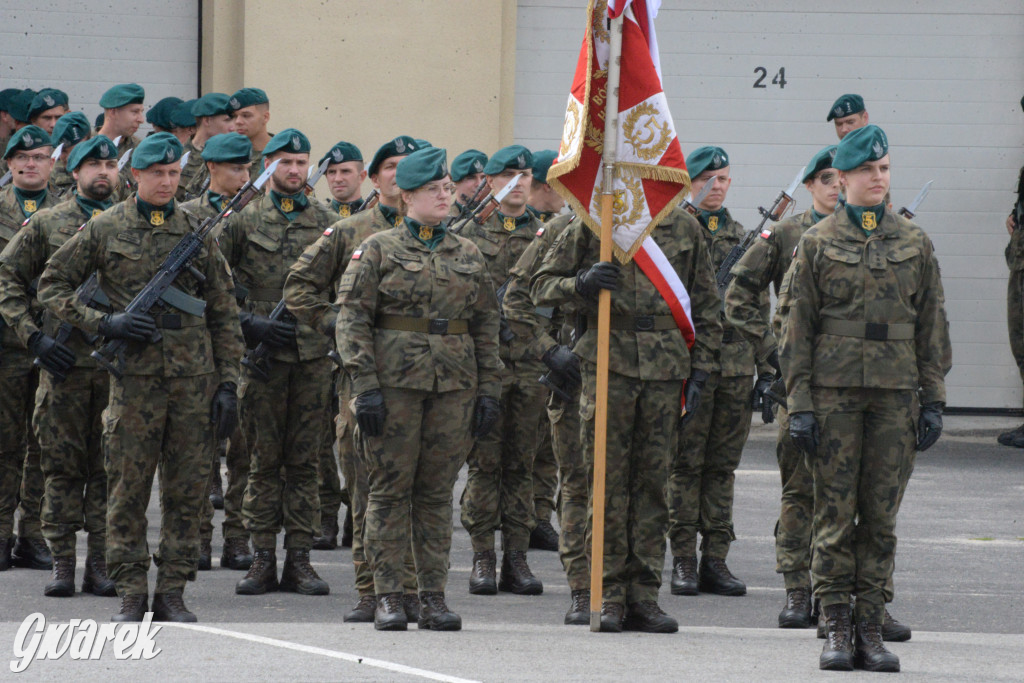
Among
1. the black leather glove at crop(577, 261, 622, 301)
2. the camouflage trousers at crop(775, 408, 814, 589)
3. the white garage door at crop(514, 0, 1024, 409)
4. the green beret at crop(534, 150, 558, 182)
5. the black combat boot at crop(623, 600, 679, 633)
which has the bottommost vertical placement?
the black combat boot at crop(623, 600, 679, 633)

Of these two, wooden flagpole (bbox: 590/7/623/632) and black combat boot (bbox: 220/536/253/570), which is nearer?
wooden flagpole (bbox: 590/7/623/632)

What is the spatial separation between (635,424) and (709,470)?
62.3 inches

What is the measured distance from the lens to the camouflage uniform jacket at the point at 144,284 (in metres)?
7.32

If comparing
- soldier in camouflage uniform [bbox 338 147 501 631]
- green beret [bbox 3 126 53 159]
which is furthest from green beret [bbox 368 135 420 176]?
green beret [bbox 3 126 53 159]

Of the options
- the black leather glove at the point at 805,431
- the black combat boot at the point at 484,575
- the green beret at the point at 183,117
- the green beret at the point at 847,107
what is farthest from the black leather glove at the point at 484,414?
the green beret at the point at 183,117

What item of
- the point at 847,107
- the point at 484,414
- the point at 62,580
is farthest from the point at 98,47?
the point at 484,414

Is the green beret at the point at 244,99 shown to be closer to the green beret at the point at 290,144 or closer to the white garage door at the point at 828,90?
the green beret at the point at 290,144

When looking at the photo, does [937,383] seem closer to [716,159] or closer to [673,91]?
[716,159]

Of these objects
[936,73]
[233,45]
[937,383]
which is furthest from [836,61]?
[937,383]

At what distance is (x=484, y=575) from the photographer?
848cm

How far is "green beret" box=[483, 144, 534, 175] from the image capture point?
29.5 ft

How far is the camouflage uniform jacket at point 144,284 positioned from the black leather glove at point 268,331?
73 centimetres

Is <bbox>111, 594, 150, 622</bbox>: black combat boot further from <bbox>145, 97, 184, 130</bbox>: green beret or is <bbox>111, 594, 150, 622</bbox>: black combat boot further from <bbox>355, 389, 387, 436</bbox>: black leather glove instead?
<bbox>145, 97, 184, 130</bbox>: green beret

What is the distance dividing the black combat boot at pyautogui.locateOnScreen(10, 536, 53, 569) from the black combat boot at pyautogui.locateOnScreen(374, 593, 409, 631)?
9.01 feet
